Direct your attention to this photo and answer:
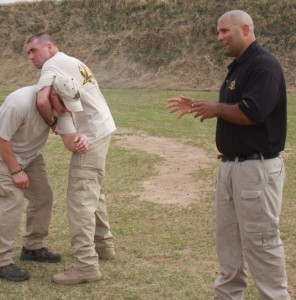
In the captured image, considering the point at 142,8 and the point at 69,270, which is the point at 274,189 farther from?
the point at 142,8

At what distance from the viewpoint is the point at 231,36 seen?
3.53 metres

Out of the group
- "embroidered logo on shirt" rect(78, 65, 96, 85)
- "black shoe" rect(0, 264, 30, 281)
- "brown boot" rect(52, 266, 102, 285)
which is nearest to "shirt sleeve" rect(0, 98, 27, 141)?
"embroidered logo on shirt" rect(78, 65, 96, 85)

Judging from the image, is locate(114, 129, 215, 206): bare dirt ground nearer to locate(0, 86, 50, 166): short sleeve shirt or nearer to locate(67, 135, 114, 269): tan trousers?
locate(67, 135, 114, 269): tan trousers

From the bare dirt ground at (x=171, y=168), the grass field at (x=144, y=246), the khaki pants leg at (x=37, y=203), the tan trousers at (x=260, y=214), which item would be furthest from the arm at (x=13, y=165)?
the bare dirt ground at (x=171, y=168)

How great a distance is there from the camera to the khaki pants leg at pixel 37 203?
15.9 ft

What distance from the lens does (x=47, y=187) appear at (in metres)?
4.93

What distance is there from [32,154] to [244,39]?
75.5 inches

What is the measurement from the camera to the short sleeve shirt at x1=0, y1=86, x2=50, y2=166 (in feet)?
14.2

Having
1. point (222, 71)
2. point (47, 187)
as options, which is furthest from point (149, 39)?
point (47, 187)

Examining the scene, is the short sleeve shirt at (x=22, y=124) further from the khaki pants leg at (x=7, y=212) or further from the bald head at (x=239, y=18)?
the bald head at (x=239, y=18)

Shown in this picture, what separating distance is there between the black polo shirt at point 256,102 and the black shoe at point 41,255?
200 cm

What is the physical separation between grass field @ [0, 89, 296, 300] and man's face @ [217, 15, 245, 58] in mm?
1755

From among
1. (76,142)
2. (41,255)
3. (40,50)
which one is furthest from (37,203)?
(40,50)

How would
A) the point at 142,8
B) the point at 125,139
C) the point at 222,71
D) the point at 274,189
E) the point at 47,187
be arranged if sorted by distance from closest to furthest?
the point at 274,189 → the point at 47,187 → the point at 125,139 → the point at 222,71 → the point at 142,8
